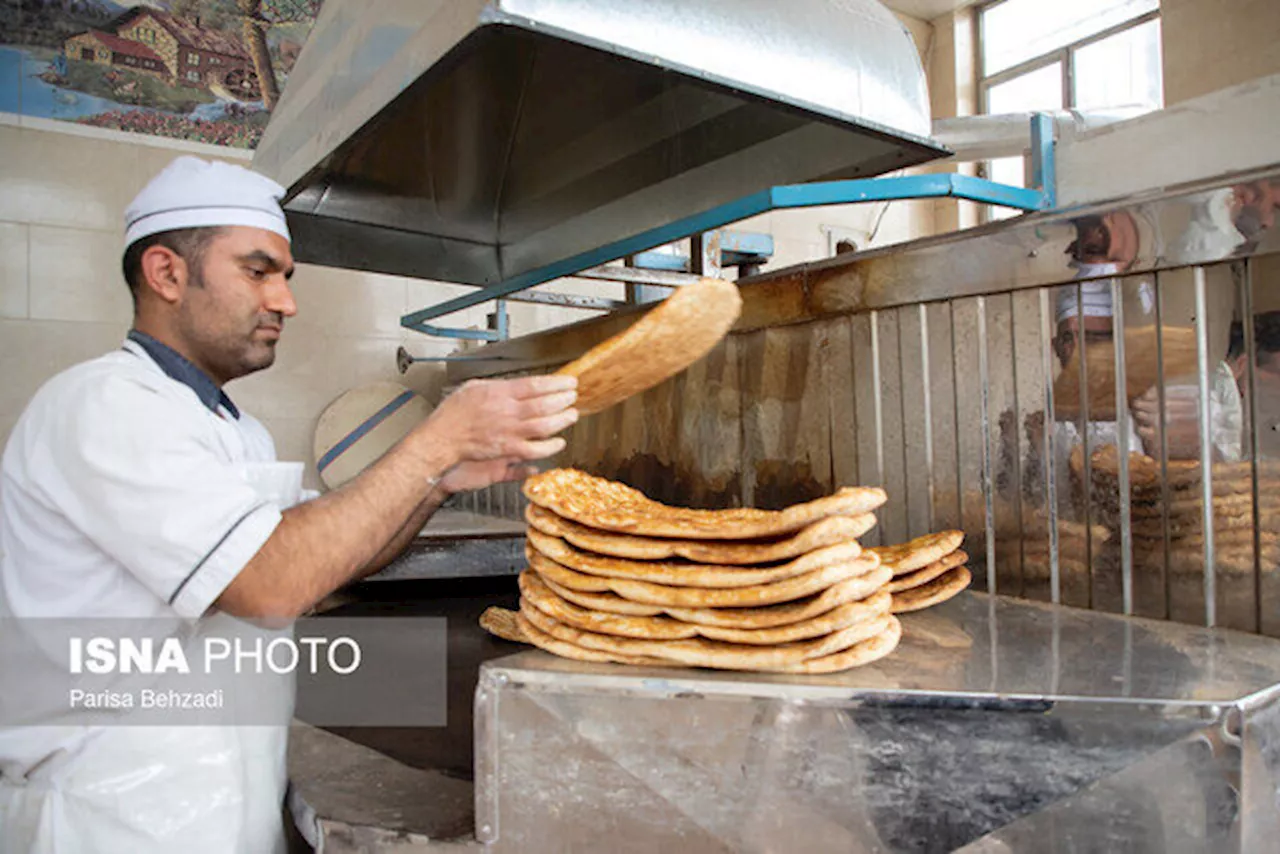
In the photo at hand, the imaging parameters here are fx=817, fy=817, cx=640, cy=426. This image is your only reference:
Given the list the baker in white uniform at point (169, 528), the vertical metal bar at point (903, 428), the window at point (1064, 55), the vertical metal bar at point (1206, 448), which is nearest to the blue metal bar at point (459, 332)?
the baker in white uniform at point (169, 528)

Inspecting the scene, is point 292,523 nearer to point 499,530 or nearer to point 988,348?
point 988,348

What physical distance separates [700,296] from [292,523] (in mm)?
722

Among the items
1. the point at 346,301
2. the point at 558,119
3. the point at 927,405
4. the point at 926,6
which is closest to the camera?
the point at 927,405

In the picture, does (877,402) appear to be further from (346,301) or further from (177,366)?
(346,301)

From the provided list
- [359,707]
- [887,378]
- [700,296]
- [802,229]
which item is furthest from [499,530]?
[802,229]

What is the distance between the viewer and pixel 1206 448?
1308 mm

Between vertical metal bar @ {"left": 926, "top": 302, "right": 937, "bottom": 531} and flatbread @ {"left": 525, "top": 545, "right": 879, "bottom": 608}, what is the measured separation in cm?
59

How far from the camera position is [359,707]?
1649mm

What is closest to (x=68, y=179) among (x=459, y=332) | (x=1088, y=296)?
(x=459, y=332)

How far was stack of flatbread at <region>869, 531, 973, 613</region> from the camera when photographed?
1.37 meters

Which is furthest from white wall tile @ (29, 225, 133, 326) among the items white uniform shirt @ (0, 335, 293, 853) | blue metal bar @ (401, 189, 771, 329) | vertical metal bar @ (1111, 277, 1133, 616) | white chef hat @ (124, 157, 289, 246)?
vertical metal bar @ (1111, 277, 1133, 616)

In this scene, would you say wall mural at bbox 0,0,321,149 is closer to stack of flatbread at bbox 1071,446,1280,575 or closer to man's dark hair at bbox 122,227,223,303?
man's dark hair at bbox 122,227,223,303

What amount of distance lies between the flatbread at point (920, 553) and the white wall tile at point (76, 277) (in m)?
3.34

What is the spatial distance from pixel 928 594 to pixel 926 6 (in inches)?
254
